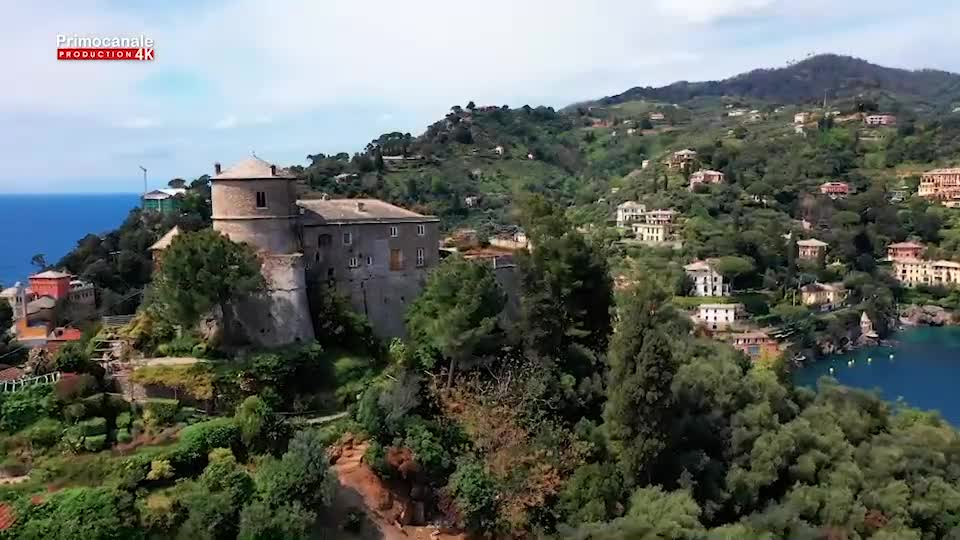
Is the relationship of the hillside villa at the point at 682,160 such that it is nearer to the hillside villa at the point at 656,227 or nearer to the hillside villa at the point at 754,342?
the hillside villa at the point at 656,227

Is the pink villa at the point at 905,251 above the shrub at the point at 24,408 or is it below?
below

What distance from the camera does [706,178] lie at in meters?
113

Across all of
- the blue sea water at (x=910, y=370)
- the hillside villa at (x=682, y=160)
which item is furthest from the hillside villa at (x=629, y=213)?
the blue sea water at (x=910, y=370)

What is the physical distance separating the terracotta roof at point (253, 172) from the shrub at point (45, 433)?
9466mm

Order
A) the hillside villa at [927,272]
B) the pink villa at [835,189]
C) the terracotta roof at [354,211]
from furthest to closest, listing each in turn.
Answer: the pink villa at [835,189] → the hillside villa at [927,272] → the terracotta roof at [354,211]

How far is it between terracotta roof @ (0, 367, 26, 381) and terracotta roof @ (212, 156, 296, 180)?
28.4 feet

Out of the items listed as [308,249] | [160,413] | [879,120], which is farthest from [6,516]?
[879,120]

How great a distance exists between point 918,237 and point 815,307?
96.5 feet

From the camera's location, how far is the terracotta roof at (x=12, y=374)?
25.2 metres

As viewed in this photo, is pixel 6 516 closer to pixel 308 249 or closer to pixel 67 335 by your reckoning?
pixel 67 335

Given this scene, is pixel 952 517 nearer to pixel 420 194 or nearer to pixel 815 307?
pixel 815 307

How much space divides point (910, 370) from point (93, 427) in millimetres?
71512

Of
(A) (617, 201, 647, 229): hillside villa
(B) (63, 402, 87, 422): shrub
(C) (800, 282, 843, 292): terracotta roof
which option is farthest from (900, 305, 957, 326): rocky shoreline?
(B) (63, 402, 87, 422): shrub

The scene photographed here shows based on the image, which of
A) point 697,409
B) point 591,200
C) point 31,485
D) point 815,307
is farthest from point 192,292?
point 591,200
